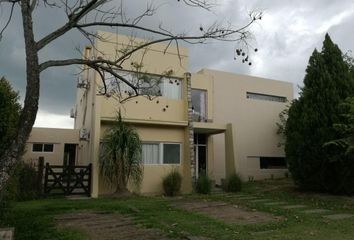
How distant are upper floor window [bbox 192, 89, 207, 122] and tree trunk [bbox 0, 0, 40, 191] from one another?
1483cm

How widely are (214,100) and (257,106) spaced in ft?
11.3

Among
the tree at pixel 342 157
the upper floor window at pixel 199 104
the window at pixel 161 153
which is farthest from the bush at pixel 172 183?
the tree at pixel 342 157

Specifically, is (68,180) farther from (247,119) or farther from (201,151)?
(247,119)

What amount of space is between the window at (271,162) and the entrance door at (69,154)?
37.3 feet

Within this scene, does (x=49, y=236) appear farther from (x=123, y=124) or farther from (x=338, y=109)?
(x=338, y=109)

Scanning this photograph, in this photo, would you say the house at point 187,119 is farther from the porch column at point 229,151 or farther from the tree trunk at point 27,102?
the tree trunk at point 27,102

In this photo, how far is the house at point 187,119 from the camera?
56.4 feet

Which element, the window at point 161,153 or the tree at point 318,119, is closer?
the tree at point 318,119

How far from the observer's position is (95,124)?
16.4m

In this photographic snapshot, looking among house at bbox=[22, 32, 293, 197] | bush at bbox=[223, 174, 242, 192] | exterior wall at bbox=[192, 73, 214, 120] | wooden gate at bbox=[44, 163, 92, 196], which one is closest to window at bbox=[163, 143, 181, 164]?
house at bbox=[22, 32, 293, 197]

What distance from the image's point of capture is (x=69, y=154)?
951 inches

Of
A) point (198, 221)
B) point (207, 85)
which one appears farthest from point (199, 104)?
point (198, 221)

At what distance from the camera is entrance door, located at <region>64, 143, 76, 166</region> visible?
2375 centimetres

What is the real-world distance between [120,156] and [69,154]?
371 inches
